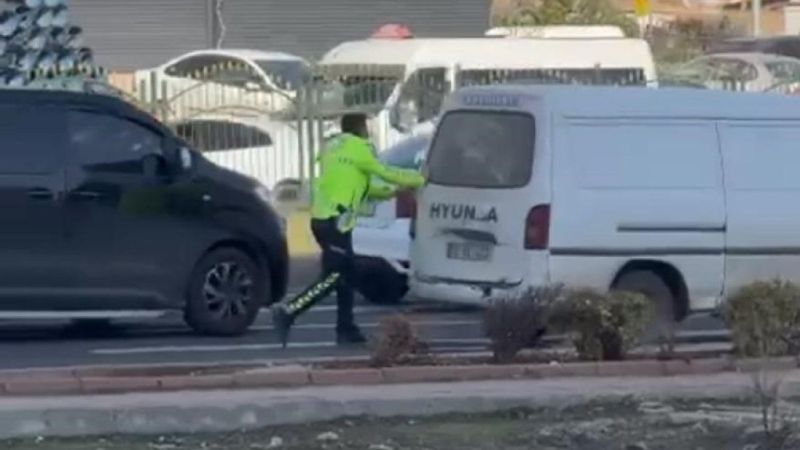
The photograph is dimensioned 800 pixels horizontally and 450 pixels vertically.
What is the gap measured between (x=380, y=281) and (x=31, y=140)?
4.02 metres

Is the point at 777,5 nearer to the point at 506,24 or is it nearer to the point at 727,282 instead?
the point at 506,24

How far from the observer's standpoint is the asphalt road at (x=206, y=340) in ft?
54.2

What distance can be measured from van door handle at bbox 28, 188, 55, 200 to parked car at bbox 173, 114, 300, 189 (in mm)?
11175

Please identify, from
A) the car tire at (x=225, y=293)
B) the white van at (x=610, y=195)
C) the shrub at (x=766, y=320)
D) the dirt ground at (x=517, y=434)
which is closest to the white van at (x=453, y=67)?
the car tire at (x=225, y=293)

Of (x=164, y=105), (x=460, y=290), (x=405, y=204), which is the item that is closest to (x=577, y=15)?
(x=164, y=105)

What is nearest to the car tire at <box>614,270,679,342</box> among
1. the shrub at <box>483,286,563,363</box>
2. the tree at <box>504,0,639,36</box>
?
the shrub at <box>483,286,563,363</box>

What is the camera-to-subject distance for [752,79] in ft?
112

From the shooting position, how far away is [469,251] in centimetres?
1698

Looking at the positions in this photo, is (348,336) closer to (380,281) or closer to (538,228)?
(538,228)

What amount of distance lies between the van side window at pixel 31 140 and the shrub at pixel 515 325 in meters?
3.84

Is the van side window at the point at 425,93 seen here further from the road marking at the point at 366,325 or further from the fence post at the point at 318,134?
the road marking at the point at 366,325

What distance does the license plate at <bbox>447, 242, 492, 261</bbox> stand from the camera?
664 inches

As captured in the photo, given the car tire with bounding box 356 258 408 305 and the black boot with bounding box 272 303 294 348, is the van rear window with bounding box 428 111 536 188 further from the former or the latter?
the car tire with bounding box 356 258 408 305

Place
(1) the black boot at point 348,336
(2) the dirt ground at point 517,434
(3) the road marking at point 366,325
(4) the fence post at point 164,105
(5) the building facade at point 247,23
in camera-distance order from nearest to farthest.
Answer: (2) the dirt ground at point 517,434
(1) the black boot at point 348,336
(3) the road marking at point 366,325
(4) the fence post at point 164,105
(5) the building facade at point 247,23
